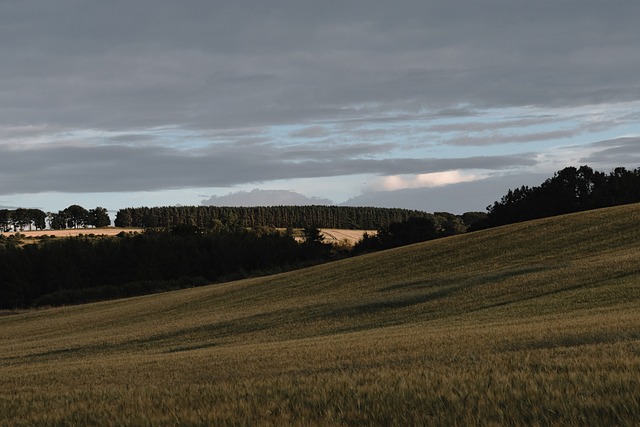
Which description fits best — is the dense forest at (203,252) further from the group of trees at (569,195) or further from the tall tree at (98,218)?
the tall tree at (98,218)

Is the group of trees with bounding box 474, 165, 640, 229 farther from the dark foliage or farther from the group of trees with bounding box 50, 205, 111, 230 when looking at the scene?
the group of trees with bounding box 50, 205, 111, 230

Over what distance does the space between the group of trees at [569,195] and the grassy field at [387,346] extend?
3842 centimetres

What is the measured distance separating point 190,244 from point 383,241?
102ft

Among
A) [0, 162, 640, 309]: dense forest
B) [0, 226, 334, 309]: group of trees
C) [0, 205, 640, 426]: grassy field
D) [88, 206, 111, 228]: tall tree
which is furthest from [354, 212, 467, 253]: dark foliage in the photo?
[88, 206, 111, 228]: tall tree

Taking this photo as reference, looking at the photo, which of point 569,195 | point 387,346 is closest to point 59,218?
point 569,195

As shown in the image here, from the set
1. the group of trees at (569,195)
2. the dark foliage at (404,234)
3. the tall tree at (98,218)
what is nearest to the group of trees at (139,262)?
the dark foliage at (404,234)

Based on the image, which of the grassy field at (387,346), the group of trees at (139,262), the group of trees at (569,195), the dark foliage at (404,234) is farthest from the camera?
the dark foliage at (404,234)

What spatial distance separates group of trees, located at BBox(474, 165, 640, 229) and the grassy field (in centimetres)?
3842

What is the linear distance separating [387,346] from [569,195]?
87236 mm

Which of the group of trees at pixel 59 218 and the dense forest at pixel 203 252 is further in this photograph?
the group of trees at pixel 59 218

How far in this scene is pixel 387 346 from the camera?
17969 mm

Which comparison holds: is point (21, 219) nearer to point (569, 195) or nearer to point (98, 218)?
point (98, 218)

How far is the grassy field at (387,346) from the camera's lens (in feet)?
21.0

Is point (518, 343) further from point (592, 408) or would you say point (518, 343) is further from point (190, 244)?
point (190, 244)
